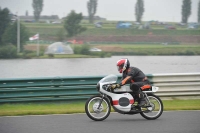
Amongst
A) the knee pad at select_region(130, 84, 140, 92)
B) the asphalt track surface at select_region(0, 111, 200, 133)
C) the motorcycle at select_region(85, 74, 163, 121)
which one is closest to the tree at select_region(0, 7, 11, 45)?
the asphalt track surface at select_region(0, 111, 200, 133)

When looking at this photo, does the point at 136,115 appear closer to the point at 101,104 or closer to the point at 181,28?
the point at 101,104

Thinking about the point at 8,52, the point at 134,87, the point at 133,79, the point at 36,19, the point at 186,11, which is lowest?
the point at 134,87

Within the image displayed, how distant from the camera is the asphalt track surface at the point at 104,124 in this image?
8.85m

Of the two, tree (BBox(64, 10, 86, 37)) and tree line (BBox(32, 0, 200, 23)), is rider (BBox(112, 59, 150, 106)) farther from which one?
tree line (BBox(32, 0, 200, 23))

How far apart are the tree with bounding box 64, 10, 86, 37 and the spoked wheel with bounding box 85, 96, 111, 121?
9.44 ft

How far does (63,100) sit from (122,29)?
2779 mm

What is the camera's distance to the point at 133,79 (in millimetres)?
10547

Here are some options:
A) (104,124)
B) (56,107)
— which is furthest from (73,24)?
(104,124)

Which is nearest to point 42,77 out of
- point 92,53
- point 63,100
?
point 63,100

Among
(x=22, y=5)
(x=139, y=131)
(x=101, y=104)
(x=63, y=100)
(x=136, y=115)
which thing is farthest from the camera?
(x=63, y=100)

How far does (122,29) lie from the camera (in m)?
12.8

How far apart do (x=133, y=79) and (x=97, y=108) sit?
1.13 metres

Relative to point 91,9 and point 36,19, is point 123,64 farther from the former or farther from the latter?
point 36,19

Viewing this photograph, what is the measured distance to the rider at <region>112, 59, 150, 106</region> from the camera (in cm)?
1038
